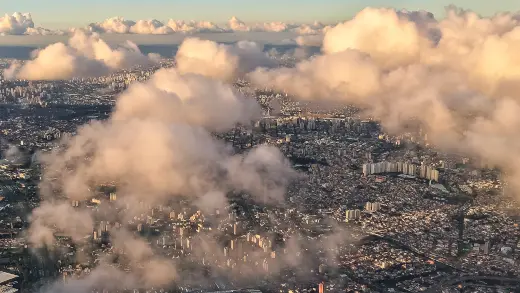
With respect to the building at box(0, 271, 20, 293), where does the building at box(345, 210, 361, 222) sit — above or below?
below

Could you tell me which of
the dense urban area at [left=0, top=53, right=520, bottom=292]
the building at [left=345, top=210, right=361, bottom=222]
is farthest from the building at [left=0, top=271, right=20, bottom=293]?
the building at [left=345, top=210, right=361, bottom=222]

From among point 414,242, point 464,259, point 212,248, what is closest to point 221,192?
point 212,248

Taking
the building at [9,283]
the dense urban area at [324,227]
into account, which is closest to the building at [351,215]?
the dense urban area at [324,227]

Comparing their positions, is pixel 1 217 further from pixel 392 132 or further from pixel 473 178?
pixel 392 132

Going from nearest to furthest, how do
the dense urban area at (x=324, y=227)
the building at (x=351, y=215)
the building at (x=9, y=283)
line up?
the building at (x=9, y=283) < the dense urban area at (x=324, y=227) < the building at (x=351, y=215)

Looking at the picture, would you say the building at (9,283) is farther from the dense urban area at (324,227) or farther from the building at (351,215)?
the building at (351,215)

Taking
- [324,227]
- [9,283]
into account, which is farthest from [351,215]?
[9,283]

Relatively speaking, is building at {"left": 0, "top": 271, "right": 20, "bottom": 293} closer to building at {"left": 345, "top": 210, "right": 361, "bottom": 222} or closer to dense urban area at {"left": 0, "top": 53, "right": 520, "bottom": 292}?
dense urban area at {"left": 0, "top": 53, "right": 520, "bottom": 292}

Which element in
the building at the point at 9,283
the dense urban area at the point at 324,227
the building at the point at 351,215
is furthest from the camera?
the building at the point at 351,215

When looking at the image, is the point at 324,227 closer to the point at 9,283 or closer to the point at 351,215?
the point at 351,215
